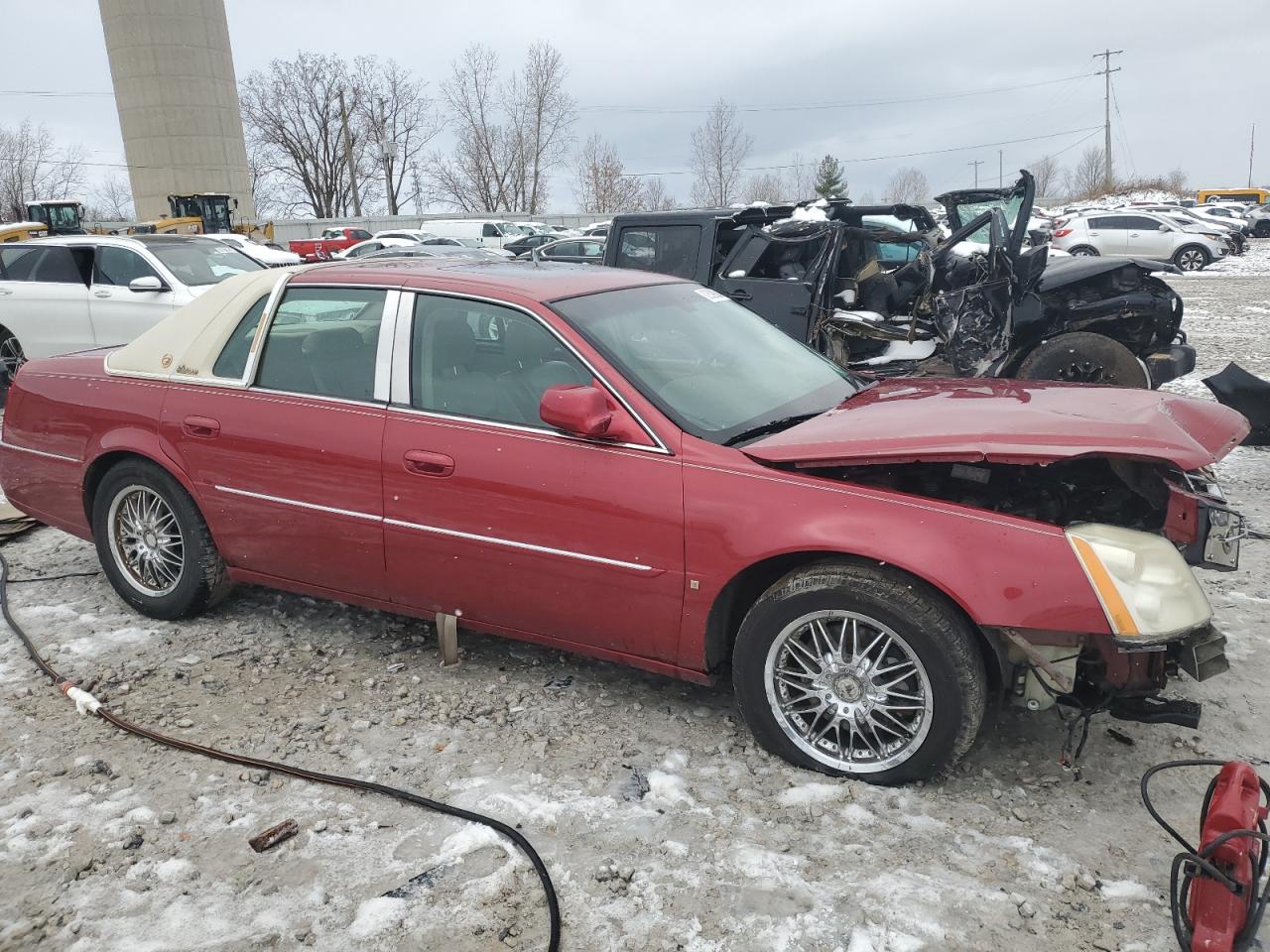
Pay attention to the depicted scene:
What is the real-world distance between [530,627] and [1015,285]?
596 centimetres

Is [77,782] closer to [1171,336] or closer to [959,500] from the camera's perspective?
[959,500]

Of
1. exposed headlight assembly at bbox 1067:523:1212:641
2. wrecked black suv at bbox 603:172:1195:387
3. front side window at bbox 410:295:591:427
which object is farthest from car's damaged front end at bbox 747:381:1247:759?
wrecked black suv at bbox 603:172:1195:387

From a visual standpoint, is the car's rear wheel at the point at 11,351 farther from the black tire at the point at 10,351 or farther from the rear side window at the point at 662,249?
the rear side window at the point at 662,249

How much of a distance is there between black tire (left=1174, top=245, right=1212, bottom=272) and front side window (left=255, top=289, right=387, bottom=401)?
2925 cm

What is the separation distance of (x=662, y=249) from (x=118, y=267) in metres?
5.71

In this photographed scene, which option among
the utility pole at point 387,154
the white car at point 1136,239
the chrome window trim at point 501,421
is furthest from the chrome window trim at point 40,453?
the utility pole at point 387,154

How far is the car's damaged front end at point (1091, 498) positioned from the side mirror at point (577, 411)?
0.50 meters

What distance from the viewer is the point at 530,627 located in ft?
11.5

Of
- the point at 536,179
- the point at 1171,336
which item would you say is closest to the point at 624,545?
the point at 1171,336

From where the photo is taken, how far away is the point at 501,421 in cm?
342

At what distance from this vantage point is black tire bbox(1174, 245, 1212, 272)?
27203 millimetres

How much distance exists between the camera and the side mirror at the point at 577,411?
10.1 feet

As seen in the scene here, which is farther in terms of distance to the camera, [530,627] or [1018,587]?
[530,627]

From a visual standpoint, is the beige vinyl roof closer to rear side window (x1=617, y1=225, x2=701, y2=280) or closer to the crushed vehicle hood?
rear side window (x1=617, y1=225, x2=701, y2=280)
